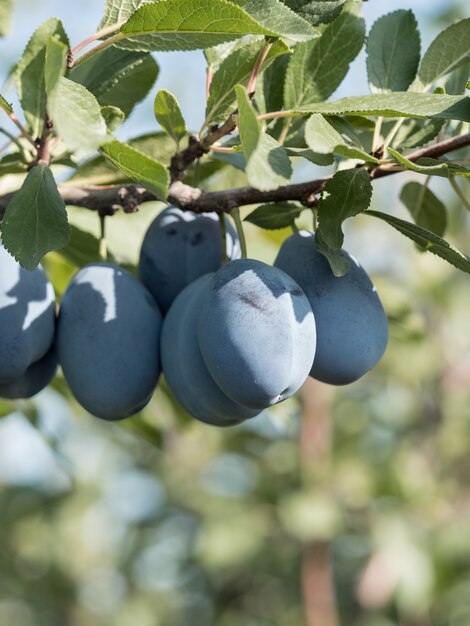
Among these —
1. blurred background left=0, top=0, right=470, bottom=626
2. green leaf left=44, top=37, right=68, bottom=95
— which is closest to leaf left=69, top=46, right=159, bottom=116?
green leaf left=44, top=37, right=68, bottom=95

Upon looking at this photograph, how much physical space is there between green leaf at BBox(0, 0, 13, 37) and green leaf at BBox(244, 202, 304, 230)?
42cm

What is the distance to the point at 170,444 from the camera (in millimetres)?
3801

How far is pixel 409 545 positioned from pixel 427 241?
2080 millimetres

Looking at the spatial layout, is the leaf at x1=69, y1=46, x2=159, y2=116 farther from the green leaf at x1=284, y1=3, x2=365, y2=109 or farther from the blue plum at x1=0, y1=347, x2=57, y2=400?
the blue plum at x1=0, y1=347, x2=57, y2=400

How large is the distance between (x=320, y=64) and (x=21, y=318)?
15.1 inches

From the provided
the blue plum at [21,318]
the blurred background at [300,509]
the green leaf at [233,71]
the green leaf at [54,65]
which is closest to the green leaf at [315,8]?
the green leaf at [233,71]

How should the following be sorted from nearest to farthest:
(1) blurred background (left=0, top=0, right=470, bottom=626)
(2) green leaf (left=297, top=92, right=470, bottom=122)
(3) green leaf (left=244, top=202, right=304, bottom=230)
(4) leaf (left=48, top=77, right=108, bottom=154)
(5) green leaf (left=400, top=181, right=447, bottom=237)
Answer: (4) leaf (left=48, top=77, right=108, bottom=154) → (2) green leaf (left=297, top=92, right=470, bottom=122) → (3) green leaf (left=244, top=202, right=304, bottom=230) → (5) green leaf (left=400, top=181, right=447, bottom=237) → (1) blurred background (left=0, top=0, right=470, bottom=626)

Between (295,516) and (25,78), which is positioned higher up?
(25,78)

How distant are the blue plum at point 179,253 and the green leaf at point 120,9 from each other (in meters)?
0.25

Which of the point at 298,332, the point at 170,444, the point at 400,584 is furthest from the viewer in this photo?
the point at 170,444

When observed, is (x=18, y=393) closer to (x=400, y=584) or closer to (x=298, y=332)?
(x=298, y=332)

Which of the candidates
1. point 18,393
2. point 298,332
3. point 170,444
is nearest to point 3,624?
point 170,444

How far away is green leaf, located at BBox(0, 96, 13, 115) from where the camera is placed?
78 cm

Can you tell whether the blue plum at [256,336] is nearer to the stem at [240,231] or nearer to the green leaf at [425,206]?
the stem at [240,231]
